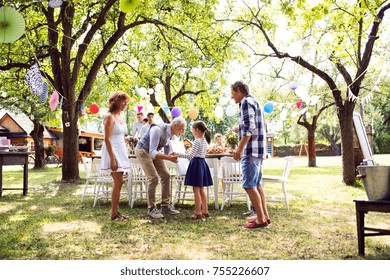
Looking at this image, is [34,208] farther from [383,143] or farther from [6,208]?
[383,143]

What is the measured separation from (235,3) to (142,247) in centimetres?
1071

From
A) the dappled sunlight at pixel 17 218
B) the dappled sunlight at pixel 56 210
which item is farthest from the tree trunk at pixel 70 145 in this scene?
the dappled sunlight at pixel 17 218

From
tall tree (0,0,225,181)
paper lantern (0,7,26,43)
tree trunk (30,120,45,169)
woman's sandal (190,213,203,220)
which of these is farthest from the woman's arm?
tree trunk (30,120,45,169)

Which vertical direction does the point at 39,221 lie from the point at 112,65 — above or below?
below

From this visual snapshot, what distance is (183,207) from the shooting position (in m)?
6.16

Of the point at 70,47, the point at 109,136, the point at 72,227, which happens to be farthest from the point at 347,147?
the point at 70,47

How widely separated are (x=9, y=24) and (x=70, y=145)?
717cm

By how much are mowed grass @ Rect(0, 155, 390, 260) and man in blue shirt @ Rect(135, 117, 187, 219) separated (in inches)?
15.8

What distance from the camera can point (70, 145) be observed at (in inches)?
405

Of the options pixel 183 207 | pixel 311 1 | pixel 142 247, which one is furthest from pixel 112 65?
pixel 142 247

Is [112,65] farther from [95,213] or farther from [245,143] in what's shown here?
[245,143]

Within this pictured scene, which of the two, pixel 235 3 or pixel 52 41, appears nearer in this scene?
pixel 52 41

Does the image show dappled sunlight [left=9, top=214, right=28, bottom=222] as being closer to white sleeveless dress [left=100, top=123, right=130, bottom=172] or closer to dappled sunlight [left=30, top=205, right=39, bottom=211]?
dappled sunlight [left=30, top=205, right=39, bottom=211]
